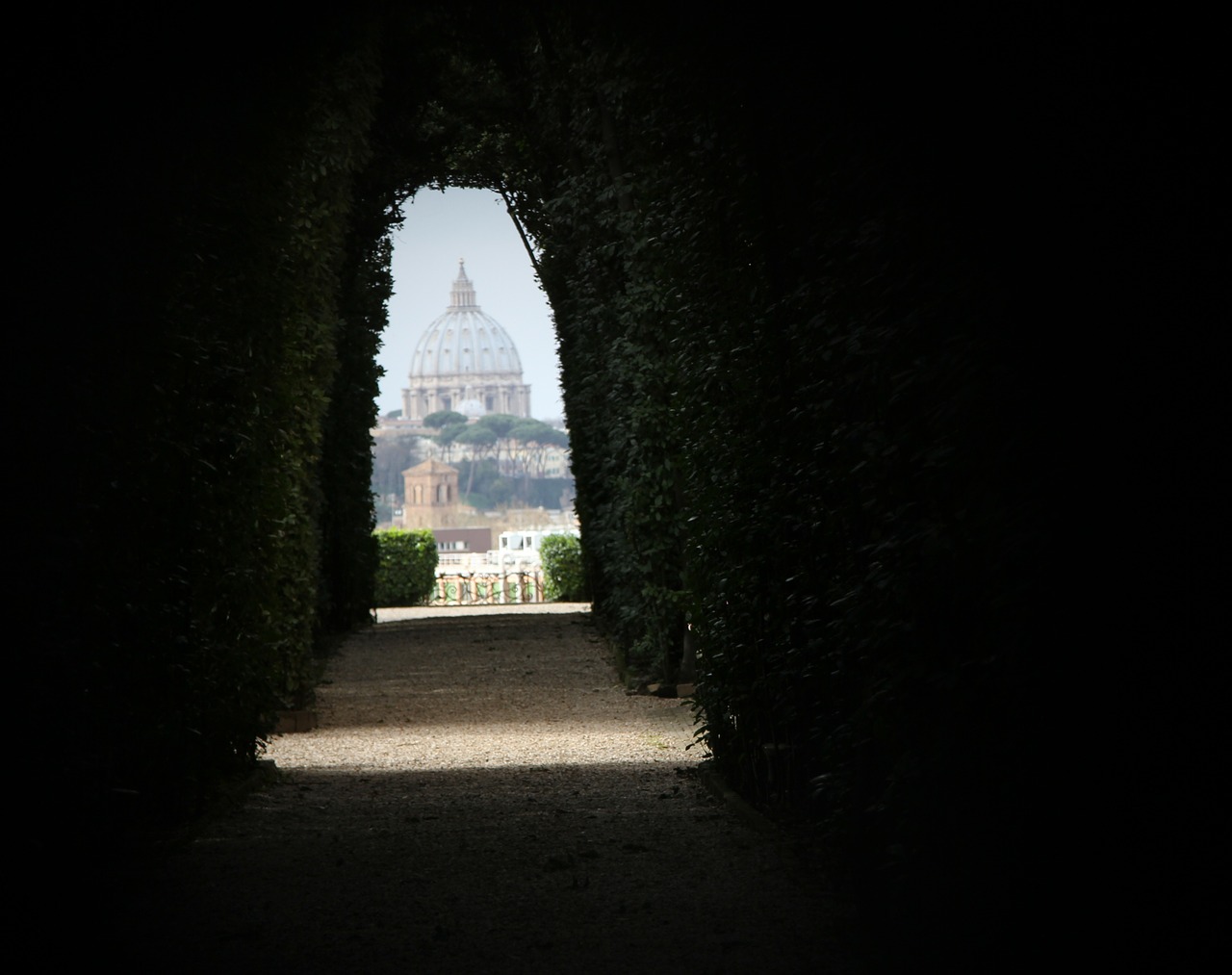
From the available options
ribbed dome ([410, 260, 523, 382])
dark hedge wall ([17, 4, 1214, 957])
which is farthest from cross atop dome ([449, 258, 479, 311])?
dark hedge wall ([17, 4, 1214, 957])

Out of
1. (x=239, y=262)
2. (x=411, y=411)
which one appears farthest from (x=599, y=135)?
(x=411, y=411)

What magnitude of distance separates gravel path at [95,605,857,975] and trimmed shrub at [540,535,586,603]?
16338mm

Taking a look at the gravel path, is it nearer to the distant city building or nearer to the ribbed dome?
the distant city building

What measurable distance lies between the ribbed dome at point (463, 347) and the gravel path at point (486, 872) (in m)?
140

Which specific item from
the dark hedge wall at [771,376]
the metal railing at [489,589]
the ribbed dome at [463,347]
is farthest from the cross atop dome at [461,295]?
the dark hedge wall at [771,376]

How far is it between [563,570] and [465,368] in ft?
411

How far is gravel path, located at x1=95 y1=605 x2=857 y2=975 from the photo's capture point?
12.9ft

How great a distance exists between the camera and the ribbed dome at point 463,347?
148250mm

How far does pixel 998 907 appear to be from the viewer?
Answer: 313cm

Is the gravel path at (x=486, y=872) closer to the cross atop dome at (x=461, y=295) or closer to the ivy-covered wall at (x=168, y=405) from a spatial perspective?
the ivy-covered wall at (x=168, y=405)

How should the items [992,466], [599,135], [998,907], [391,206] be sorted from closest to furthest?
[992,466] → [998,907] → [599,135] → [391,206]

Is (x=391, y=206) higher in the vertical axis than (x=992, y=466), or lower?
higher

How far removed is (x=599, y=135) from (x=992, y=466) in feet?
26.2

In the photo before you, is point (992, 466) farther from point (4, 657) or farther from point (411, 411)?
point (411, 411)
